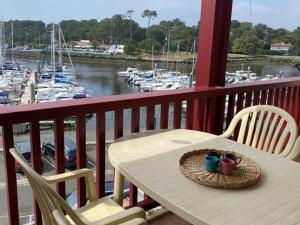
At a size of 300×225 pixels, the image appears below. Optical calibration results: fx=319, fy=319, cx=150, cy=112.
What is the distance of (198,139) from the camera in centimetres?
191

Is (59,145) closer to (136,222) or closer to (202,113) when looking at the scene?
(136,222)

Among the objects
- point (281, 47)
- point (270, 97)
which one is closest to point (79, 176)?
point (270, 97)

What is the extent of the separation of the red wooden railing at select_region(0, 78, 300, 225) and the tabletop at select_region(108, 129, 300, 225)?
0.69ft

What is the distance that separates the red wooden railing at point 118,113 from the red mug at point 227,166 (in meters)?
0.73

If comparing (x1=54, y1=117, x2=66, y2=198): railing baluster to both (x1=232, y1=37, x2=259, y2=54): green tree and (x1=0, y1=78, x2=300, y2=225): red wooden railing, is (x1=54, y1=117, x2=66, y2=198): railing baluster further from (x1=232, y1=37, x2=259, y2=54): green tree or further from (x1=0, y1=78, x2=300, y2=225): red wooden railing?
(x1=232, y1=37, x2=259, y2=54): green tree

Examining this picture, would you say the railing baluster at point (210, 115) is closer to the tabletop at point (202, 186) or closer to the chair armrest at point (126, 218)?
the tabletop at point (202, 186)

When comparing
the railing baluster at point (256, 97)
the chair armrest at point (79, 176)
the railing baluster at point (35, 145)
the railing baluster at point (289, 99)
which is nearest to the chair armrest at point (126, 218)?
the chair armrest at point (79, 176)

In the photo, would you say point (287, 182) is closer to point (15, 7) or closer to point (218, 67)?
point (218, 67)

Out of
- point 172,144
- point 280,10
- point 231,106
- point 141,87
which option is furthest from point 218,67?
point 141,87

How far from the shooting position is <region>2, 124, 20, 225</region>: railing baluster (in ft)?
5.04

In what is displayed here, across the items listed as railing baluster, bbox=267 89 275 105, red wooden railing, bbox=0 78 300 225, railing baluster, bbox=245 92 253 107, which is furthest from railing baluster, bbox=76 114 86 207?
railing baluster, bbox=267 89 275 105

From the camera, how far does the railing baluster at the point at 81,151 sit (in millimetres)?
1795

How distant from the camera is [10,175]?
1.60 metres

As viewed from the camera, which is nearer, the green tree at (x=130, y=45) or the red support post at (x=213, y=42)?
the red support post at (x=213, y=42)
